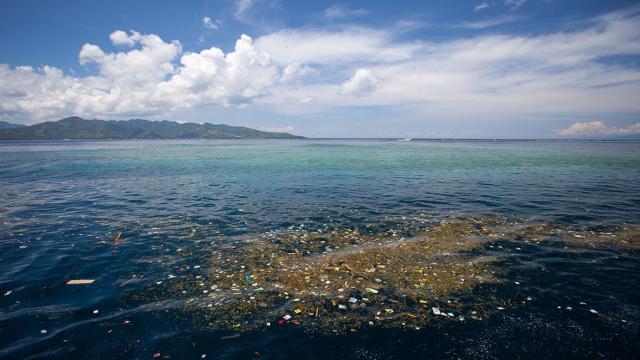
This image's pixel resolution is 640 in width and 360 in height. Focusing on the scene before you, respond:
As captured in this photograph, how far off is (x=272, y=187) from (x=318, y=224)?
17818 mm

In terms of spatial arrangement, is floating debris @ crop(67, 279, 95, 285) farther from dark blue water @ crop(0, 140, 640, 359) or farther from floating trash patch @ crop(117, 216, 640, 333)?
floating trash patch @ crop(117, 216, 640, 333)

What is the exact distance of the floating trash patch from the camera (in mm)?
11219

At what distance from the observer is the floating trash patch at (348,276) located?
1122 cm

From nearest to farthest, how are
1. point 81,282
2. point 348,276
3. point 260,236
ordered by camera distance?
1. point 81,282
2. point 348,276
3. point 260,236

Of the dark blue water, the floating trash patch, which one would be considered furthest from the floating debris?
the floating trash patch

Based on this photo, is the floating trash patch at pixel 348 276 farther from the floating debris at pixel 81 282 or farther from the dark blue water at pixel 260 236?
the floating debris at pixel 81 282

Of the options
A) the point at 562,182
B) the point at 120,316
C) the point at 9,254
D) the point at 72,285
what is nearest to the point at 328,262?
the point at 120,316

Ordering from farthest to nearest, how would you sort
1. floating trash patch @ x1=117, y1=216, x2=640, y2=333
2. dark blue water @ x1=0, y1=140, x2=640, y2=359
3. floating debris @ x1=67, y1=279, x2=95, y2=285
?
1. floating debris @ x1=67, y1=279, x2=95, y2=285
2. floating trash patch @ x1=117, y1=216, x2=640, y2=333
3. dark blue water @ x1=0, y1=140, x2=640, y2=359

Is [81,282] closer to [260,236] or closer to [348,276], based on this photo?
[260,236]

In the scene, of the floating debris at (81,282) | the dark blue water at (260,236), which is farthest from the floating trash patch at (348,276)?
the floating debris at (81,282)

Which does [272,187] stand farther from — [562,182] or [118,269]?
[562,182]

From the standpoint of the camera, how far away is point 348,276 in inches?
560

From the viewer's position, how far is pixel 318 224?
2283 centimetres

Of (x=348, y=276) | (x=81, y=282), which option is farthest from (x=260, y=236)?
(x=81, y=282)
